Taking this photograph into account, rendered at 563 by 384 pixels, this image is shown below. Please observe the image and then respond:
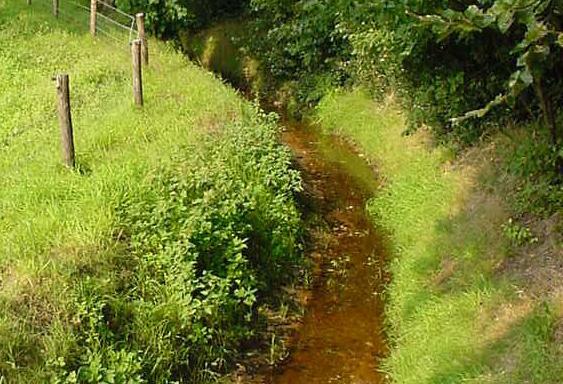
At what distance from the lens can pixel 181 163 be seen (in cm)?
916

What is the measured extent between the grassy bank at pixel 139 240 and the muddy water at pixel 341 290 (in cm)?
57

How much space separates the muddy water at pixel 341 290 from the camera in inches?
304

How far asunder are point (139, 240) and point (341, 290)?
278 cm

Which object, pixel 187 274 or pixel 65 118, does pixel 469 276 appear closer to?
pixel 187 274

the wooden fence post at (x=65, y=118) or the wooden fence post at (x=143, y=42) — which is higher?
the wooden fence post at (x=65, y=118)

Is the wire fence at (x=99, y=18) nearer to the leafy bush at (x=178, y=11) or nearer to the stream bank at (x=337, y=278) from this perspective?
the leafy bush at (x=178, y=11)

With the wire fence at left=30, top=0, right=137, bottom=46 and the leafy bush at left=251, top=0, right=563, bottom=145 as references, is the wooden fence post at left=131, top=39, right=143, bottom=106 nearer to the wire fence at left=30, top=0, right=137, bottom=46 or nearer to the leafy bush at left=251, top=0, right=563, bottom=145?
the leafy bush at left=251, top=0, right=563, bottom=145

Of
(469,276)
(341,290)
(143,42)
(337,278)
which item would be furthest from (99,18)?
(469,276)

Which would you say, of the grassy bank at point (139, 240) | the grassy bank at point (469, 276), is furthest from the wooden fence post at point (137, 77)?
the grassy bank at point (469, 276)

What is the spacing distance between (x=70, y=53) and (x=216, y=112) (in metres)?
5.57

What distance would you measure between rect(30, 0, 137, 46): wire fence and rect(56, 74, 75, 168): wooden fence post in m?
8.21

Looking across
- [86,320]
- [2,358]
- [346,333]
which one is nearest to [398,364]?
[346,333]

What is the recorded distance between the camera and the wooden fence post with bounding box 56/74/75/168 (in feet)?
28.2

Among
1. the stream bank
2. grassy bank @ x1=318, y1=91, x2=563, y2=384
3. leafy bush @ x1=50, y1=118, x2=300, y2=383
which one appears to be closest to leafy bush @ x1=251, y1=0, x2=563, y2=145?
grassy bank @ x1=318, y1=91, x2=563, y2=384
